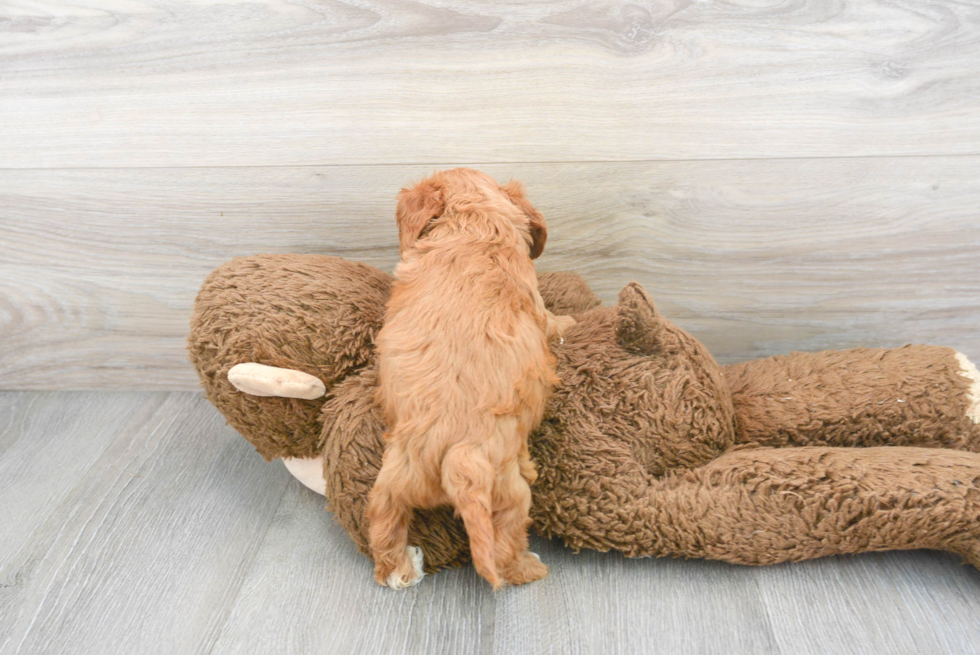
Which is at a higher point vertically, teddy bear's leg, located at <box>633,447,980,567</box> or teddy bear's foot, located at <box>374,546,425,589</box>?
teddy bear's leg, located at <box>633,447,980,567</box>

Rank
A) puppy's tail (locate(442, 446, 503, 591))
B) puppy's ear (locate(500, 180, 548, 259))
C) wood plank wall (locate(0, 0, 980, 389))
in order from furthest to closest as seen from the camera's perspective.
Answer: wood plank wall (locate(0, 0, 980, 389)) → puppy's ear (locate(500, 180, 548, 259)) → puppy's tail (locate(442, 446, 503, 591))

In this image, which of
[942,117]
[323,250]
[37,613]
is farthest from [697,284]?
[37,613]

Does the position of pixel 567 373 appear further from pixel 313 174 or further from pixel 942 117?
pixel 942 117

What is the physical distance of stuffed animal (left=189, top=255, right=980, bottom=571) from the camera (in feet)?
3.16

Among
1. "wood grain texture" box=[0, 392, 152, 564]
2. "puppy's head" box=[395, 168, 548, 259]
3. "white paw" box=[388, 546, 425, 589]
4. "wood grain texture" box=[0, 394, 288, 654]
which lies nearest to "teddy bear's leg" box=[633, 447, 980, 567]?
"white paw" box=[388, 546, 425, 589]

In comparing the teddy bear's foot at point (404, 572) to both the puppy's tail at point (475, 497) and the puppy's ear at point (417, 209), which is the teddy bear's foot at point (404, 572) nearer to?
the puppy's tail at point (475, 497)

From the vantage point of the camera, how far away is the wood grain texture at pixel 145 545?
3.21ft

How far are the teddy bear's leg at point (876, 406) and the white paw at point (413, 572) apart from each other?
1.81 ft

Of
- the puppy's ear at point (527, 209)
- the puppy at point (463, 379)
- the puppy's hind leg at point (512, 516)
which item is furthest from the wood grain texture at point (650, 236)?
the puppy's hind leg at point (512, 516)

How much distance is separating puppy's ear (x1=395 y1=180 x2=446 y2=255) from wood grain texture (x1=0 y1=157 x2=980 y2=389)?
24 cm

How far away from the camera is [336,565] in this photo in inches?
41.9

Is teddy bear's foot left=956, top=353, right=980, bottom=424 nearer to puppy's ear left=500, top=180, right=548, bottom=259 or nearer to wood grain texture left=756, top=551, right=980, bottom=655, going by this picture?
wood grain texture left=756, top=551, right=980, bottom=655

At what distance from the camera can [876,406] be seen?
1.09 metres

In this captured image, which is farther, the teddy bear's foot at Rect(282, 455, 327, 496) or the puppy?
the teddy bear's foot at Rect(282, 455, 327, 496)
